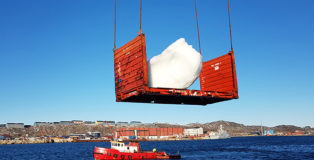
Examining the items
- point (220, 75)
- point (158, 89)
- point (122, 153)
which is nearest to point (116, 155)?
point (122, 153)

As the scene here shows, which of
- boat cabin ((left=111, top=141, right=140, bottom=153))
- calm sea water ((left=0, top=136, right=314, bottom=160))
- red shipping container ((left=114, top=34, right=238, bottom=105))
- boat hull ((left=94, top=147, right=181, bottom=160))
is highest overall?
red shipping container ((left=114, top=34, right=238, bottom=105))

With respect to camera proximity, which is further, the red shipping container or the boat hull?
the boat hull

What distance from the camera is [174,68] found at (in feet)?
53.5

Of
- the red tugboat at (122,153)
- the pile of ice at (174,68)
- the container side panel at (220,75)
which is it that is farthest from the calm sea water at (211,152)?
the pile of ice at (174,68)

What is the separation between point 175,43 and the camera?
55.6 feet

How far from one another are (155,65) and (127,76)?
1.81 m

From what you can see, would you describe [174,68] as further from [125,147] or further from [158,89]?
[125,147]

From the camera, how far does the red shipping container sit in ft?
51.5

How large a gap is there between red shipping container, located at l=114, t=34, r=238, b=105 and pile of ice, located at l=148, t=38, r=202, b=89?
61 centimetres

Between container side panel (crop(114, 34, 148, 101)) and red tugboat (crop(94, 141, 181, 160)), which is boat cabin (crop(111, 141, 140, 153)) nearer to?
red tugboat (crop(94, 141, 181, 160))

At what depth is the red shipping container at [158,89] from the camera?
51.5 ft

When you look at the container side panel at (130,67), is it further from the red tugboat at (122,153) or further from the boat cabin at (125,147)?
the boat cabin at (125,147)

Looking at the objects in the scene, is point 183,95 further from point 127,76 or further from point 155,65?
point 127,76

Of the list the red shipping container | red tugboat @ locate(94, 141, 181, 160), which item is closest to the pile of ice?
the red shipping container
